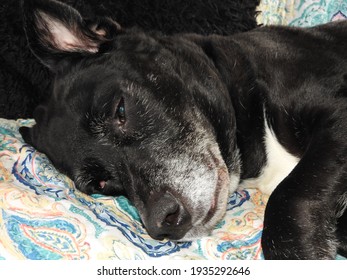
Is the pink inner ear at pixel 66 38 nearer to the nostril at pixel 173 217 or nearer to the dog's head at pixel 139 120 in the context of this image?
the dog's head at pixel 139 120

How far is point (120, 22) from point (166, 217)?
2.30 meters

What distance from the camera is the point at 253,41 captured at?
325 cm

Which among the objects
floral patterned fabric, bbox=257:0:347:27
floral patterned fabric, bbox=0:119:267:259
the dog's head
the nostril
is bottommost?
floral patterned fabric, bbox=0:119:267:259

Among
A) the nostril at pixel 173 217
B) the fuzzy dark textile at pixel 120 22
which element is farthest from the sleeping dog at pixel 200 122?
the fuzzy dark textile at pixel 120 22

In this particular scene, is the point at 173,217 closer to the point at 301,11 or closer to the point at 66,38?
the point at 66,38

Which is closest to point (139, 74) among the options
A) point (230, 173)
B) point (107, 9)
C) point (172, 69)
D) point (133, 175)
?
point (172, 69)

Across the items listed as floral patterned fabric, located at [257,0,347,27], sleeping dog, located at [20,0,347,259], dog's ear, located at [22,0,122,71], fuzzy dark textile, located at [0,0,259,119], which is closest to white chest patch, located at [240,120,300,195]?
sleeping dog, located at [20,0,347,259]

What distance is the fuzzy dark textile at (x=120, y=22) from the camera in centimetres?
414

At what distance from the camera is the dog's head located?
8.49 feet

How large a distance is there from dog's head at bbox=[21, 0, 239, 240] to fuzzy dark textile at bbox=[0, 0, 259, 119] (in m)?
0.96

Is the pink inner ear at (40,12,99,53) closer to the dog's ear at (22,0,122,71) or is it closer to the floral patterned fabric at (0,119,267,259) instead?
the dog's ear at (22,0,122,71)

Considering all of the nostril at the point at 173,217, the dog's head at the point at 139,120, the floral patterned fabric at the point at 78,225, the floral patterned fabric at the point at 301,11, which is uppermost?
the floral patterned fabric at the point at 301,11

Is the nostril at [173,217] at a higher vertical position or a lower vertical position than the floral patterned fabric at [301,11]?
lower

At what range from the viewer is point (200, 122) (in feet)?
9.28
